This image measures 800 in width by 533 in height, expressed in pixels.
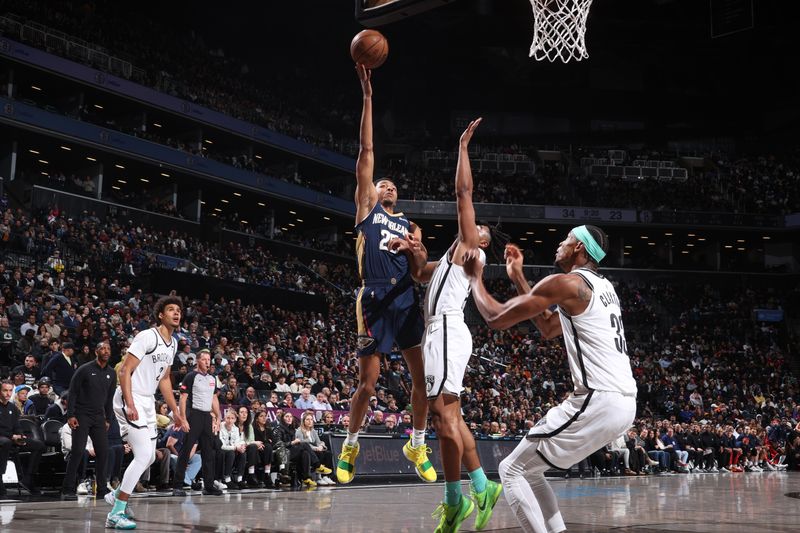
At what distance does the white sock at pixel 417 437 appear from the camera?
7191 millimetres

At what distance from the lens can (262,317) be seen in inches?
1096

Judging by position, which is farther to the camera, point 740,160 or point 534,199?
point 740,160

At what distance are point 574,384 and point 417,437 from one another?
8.32 ft

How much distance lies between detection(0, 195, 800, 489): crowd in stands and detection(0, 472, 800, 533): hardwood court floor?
259cm

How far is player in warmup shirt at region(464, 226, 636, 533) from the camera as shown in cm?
496

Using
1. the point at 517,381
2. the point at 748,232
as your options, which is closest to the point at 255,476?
the point at 517,381

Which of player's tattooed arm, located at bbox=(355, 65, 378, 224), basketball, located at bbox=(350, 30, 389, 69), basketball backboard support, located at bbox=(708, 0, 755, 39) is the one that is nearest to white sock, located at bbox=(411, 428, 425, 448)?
player's tattooed arm, located at bbox=(355, 65, 378, 224)

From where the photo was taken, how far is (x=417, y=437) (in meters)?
7.21

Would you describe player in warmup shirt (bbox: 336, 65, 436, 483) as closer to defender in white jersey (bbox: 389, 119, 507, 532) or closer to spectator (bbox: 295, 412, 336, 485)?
defender in white jersey (bbox: 389, 119, 507, 532)

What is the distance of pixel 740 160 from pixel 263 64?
2931 cm

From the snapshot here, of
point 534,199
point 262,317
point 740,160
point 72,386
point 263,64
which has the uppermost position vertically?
point 263,64

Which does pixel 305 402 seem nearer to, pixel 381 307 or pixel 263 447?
pixel 263 447

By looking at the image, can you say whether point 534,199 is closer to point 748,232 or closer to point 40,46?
point 748,232

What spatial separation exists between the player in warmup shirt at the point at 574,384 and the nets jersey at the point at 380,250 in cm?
188
